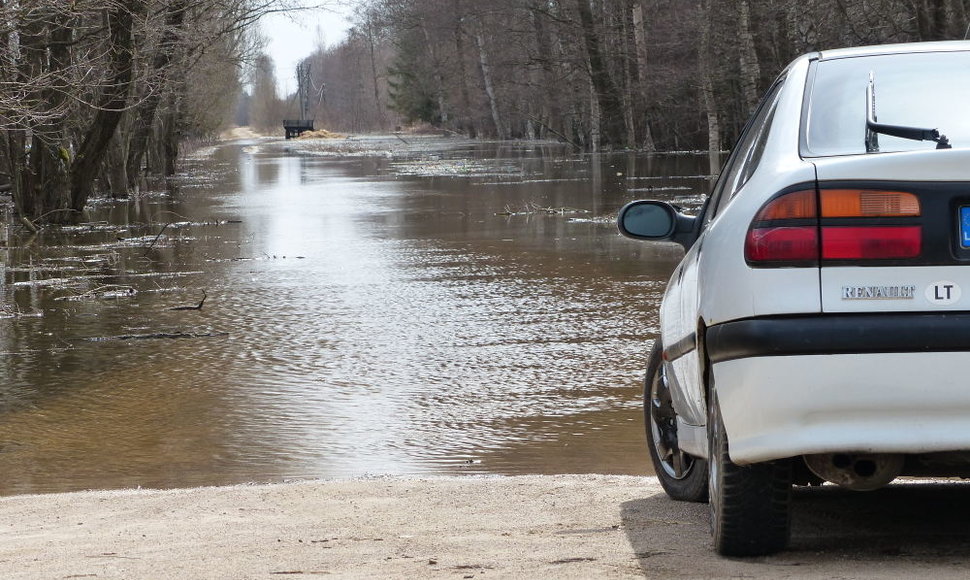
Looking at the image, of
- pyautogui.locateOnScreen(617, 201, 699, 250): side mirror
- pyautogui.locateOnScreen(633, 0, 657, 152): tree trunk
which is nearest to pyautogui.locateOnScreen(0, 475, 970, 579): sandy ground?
pyautogui.locateOnScreen(617, 201, 699, 250): side mirror

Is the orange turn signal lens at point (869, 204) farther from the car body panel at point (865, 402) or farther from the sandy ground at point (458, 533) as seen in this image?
the sandy ground at point (458, 533)

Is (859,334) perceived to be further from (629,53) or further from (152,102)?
(629,53)

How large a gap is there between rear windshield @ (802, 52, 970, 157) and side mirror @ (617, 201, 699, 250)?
987mm

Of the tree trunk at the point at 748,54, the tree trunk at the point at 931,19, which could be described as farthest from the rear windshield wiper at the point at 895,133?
the tree trunk at the point at 748,54

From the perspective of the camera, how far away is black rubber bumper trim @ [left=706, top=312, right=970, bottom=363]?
11.1ft

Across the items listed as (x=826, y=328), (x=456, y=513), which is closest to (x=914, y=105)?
(x=826, y=328)

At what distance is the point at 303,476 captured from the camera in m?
6.71

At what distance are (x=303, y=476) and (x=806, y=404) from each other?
3.67 metres

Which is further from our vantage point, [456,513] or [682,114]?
[682,114]

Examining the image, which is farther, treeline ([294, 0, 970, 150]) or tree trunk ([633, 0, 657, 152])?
tree trunk ([633, 0, 657, 152])

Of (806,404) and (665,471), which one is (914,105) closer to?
(806,404)

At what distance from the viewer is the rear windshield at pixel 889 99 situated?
3.67 metres

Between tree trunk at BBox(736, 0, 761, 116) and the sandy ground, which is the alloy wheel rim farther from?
tree trunk at BBox(736, 0, 761, 116)

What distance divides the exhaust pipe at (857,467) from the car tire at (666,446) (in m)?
1.18
